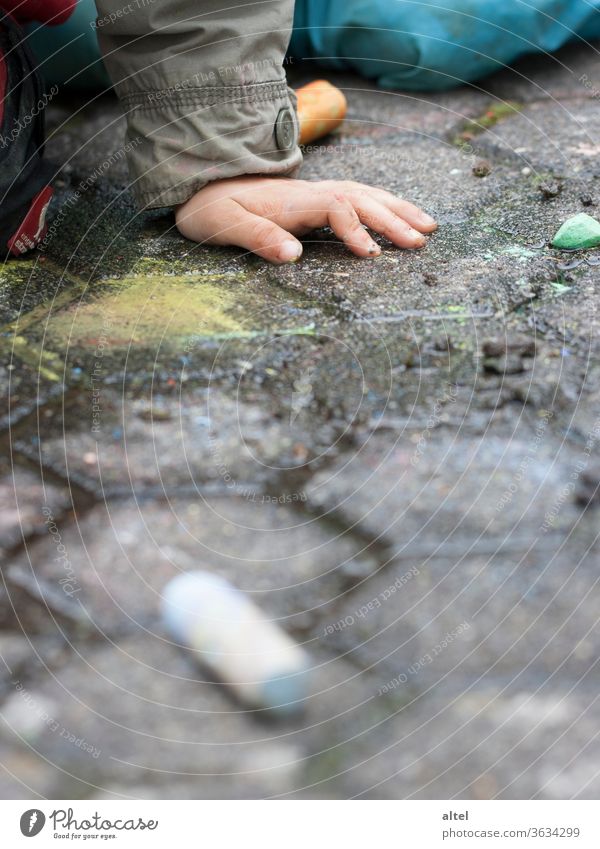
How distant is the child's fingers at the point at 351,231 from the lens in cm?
110

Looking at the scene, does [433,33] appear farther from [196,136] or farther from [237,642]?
[237,642]

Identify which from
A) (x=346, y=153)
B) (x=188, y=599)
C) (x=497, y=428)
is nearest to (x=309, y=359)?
(x=497, y=428)

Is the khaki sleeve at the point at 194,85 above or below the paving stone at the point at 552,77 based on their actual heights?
below

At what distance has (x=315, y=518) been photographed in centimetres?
77

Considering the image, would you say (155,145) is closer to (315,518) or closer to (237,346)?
(237,346)

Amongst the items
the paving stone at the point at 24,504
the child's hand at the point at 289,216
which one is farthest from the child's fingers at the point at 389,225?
the paving stone at the point at 24,504

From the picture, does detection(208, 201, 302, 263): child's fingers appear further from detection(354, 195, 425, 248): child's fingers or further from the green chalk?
the green chalk

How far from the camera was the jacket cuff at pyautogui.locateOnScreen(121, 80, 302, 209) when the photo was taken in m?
1.17

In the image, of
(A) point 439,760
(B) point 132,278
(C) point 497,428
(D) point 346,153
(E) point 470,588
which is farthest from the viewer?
(D) point 346,153

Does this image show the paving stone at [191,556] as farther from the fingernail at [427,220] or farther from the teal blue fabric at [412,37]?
the teal blue fabric at [412,37]

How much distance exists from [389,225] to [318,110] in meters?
0.47

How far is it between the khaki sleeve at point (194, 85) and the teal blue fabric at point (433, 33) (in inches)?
17.5

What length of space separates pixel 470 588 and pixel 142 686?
0.27m

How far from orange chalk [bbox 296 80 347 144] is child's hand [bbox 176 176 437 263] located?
315 mm
